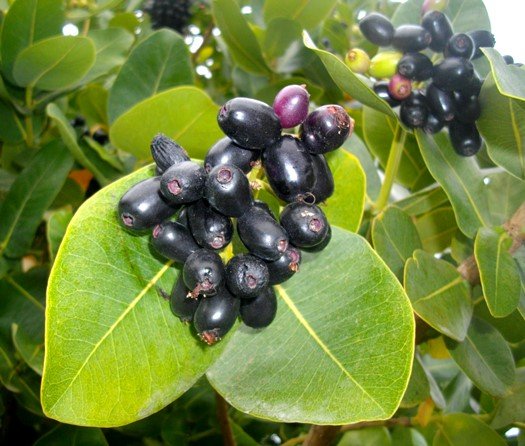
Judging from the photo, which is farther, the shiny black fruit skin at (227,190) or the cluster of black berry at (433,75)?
the cluster of black berry at (433,75)

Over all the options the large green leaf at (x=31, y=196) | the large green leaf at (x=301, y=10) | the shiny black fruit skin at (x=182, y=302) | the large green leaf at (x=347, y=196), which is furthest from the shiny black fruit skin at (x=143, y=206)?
the large green leaf at (x=301, y=10)

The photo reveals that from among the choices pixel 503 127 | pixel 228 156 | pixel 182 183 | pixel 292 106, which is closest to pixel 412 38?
pixel 503 127

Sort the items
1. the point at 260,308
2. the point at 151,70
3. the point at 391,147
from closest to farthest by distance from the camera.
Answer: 1. the point at 260,308
2. the point at 391,147
3. the point at 151,70

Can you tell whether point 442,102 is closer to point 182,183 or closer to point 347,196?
point 347,196

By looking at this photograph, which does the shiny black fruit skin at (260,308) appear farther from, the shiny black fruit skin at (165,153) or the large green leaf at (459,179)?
the large green leaf at (459,179)

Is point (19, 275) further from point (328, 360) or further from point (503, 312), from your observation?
point (503, 312)

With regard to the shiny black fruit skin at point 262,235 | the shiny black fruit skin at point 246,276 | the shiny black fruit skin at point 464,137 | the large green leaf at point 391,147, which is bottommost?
the large green leaf at point 391,147
